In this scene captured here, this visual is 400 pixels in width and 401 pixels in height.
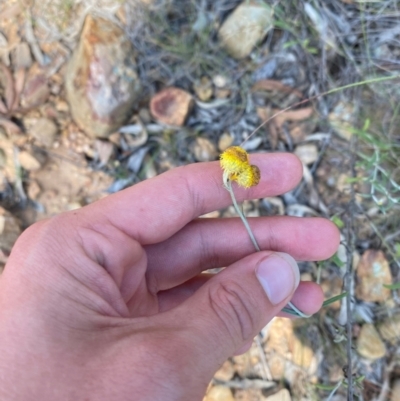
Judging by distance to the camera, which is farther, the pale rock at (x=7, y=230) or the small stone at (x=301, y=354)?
the pale rock at (x=7, y=230)

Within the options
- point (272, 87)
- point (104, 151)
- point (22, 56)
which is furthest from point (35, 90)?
point (272, 87)

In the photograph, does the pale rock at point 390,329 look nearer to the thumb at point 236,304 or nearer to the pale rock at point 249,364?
the pale rock at point 249,364

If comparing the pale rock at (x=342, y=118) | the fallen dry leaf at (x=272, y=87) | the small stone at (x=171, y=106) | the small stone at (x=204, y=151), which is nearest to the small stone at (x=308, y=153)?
the pale rock at (x=342, y=118)

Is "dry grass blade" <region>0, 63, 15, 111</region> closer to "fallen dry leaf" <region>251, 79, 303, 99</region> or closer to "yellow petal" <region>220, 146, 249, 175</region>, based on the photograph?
"fallen dry leaf" <region>251, 79, 303, 99</region>

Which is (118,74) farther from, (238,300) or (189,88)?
(238,300)

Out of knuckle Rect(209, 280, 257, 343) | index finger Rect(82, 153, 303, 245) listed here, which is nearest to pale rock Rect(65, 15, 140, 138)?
index finger Rect(82, 153, 303, 245)

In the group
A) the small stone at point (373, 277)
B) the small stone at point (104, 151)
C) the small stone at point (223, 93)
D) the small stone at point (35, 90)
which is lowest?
the small stone at point (373, 277)

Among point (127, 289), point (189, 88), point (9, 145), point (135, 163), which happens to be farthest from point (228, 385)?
point (9, 145)

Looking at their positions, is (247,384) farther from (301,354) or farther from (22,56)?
(22,56)
